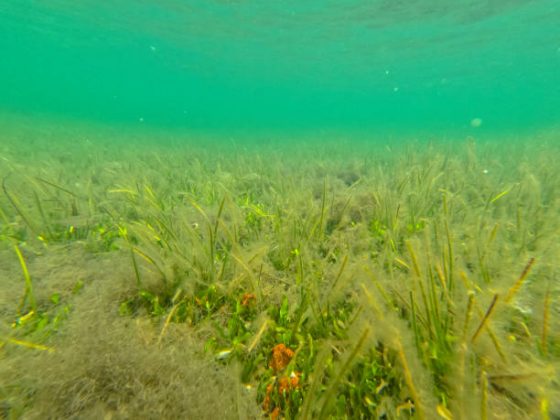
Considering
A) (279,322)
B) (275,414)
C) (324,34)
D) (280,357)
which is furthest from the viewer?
(324,34)

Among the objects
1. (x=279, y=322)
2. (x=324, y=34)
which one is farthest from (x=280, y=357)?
(x=324, y=34)

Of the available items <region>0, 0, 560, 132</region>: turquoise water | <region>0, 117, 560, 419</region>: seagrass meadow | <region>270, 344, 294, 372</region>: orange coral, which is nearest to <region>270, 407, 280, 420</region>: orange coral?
<region>0, 117, 560, 419</region>: seagrass meadow

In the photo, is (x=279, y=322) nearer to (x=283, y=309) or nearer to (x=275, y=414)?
(x=283, y=309)

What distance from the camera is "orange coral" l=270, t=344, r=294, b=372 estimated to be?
1689mm

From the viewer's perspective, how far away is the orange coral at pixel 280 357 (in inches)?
66.5

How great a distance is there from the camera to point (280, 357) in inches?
67.4

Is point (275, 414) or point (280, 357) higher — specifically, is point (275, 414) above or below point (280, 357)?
below

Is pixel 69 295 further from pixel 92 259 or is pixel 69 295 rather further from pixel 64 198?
pixel 64 198

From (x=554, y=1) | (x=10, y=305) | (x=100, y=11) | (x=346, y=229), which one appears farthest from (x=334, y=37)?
(x=10, y=305)

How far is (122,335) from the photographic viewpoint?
4.94 feet

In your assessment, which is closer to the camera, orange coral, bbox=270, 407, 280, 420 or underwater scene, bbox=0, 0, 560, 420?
underwater scene, bbox=0, 0, 560, 420

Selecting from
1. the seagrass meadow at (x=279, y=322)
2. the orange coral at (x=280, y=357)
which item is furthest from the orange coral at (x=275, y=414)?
the orange coral at (x=280, y=357)

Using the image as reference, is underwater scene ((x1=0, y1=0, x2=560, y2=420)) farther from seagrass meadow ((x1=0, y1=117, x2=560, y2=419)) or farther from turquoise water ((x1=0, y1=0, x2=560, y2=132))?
turquoise water ((x1=0, y1=0, x2=560, y2=132))

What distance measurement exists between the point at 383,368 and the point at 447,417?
502 millimetres
